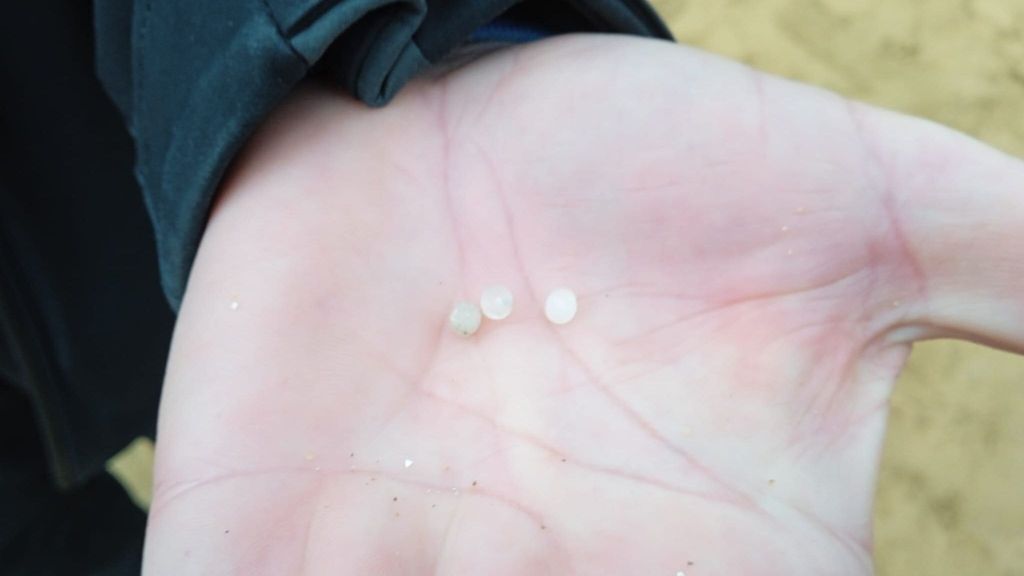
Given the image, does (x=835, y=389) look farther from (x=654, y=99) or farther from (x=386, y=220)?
(x=386, y=220)

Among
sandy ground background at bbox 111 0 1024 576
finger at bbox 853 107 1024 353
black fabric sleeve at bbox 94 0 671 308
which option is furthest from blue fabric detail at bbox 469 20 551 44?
sandy ground background at bbox 111 0 1024 576

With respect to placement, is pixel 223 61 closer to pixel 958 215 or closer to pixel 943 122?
pixel 958 215

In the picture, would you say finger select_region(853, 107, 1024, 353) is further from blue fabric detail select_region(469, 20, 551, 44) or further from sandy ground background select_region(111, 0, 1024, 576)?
sandy ground background select_region(111, 0, 1024, 576)

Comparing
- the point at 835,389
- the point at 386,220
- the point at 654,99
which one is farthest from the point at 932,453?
the point at 386,220

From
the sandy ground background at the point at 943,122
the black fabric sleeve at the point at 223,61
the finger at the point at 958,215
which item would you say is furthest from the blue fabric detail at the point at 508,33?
the sandy ground background at the point at 943,122

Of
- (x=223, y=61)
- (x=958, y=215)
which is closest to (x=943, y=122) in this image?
(x=958, y=215)

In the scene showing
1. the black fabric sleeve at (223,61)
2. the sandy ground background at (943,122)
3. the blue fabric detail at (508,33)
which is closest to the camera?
the black fabric sleeve at (223,61)

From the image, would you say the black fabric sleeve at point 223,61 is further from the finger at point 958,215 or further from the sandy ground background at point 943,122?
the sandy ground background at point 943,122
